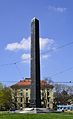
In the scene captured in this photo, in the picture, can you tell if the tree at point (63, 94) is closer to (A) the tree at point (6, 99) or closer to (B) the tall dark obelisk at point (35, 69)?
(A) the tree at point (6, 99)

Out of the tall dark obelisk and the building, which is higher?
the building

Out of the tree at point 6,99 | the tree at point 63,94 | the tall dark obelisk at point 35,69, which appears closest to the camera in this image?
the tall dark obelisk at point 35,69

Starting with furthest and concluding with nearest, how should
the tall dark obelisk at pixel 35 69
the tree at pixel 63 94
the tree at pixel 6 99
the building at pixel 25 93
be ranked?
the tree at pixel 63 94
the building at pixel 25 93
the tree at pixel 6 99
the tall dark obelisk at pixel 35 69

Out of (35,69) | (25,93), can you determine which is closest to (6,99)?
(25,93)

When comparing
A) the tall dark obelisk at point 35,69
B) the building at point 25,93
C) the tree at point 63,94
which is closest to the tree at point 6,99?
the building at point 25,93

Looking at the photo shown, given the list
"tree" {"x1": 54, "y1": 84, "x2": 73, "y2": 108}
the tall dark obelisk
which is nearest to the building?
"tree" {"x1": 54, "y1": 84, "x2": 73, "y2": 108}

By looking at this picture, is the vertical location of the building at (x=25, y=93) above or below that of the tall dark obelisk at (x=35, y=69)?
above

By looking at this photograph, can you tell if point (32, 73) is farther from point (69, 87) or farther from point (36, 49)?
point (69, 87)

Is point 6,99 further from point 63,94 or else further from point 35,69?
point 35,69

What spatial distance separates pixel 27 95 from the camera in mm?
133250

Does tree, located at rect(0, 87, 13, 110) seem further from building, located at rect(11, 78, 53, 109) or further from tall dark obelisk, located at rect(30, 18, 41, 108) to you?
tall dark obelisk, located at rect(30, 18, 41, 108)

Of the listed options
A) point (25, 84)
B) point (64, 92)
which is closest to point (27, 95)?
point (25, 84)

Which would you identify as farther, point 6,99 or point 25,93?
point 25,93

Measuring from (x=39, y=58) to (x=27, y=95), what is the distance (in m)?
78.0
